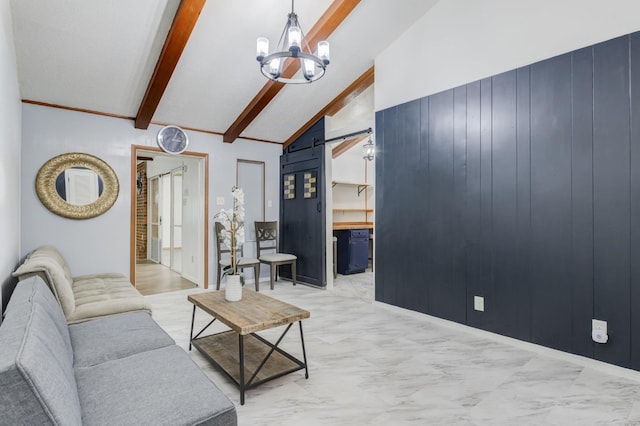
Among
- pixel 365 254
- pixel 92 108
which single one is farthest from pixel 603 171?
pixel 92 108

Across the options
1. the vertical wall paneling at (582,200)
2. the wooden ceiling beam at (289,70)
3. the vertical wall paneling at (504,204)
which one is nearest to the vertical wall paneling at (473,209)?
the vertical wall paneling at (504,204)

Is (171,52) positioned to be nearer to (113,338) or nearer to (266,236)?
(113,338)

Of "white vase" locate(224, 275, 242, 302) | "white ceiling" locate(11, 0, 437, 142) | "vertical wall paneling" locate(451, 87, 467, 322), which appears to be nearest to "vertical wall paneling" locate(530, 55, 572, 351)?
"vertical wall paneling" locate(451, 87, 467, 322)

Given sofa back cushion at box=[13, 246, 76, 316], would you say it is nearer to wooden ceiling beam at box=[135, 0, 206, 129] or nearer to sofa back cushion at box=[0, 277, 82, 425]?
sofa back cushion at box=[0, 277, 82, 425]

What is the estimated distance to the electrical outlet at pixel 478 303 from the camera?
316 centimetres

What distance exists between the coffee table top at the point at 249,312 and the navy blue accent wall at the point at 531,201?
181cm

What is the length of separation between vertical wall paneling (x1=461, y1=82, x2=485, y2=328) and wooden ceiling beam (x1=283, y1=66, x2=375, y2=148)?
149 centimetres

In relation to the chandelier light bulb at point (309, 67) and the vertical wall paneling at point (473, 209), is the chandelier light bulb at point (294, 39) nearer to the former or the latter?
the chandelier light bulb at point (309, 67)

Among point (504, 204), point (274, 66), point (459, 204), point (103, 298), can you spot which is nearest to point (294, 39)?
point (274, 66)

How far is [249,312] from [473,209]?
225 centimetres

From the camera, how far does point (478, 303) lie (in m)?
3.19

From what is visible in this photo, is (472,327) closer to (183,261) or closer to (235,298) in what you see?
(235,298)

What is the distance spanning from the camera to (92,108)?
4.03m

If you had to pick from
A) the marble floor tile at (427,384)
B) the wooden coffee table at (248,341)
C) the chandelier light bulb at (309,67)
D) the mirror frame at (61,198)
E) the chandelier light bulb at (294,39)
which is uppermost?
the chandelier light bulb at (294,39)
